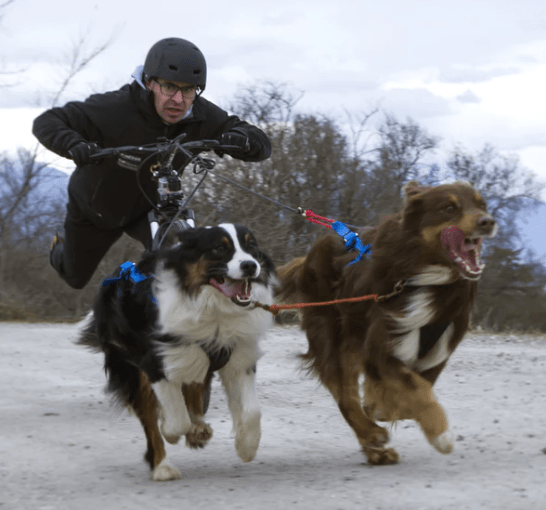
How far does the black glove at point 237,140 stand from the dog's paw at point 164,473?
1.96 meters

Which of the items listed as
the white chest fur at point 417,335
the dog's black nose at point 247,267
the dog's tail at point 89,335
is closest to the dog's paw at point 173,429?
the dog's black nose at point 247,267

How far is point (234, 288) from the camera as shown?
465 centimetres

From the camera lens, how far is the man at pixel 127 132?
5465mm

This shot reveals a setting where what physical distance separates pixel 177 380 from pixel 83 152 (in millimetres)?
1416

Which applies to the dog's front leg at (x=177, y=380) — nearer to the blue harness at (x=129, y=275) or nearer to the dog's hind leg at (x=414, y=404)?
the blue harness at (x=129, y=275)

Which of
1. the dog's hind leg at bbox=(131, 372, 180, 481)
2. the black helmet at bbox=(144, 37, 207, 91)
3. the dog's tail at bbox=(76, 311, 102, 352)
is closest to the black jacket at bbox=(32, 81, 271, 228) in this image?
the black helmet at bbox=(144, 37, 207, 91)

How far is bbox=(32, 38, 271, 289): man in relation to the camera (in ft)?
17.9

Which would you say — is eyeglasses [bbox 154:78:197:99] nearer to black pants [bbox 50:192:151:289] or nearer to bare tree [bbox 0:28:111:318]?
black pants [bbox 50:192:151:289]

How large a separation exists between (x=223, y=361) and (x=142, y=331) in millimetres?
523

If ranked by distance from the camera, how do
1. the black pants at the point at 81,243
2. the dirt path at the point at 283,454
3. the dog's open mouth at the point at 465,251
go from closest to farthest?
the dirt path at the point at 283,454 → the dog's open mouth at the point at 465,251 → the black pants at the point at 81,243

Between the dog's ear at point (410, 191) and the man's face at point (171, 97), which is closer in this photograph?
the dog's ear at point (410, 191)

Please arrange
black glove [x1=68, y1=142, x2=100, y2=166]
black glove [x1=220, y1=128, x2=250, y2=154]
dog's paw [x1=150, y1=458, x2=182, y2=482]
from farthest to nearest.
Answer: black glove [x1=220, y1=128, x2=250, y2=154] < black glove [x1=68, y1=142, x2=100, y2=166] < dog's paw [x1=150, y1=458, x2=182, y2=482]

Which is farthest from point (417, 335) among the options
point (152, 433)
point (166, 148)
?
point (166, 148)

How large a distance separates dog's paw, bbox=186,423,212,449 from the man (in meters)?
1.35
